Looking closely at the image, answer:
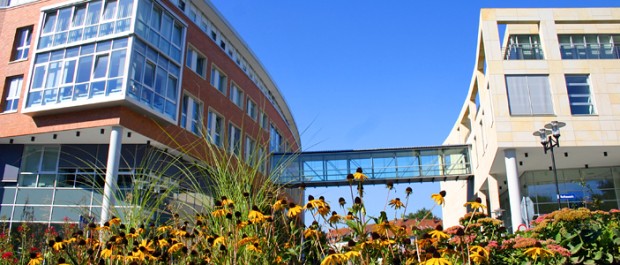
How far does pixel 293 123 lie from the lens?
4584 cm

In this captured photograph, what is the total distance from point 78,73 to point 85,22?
2083 millimetres

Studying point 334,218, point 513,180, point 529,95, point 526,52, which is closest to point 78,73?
point 334,218

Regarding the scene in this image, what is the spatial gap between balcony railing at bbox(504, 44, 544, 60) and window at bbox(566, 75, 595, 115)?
5.33ft

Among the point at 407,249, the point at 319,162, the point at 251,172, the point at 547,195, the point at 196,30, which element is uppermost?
the point at 196,30

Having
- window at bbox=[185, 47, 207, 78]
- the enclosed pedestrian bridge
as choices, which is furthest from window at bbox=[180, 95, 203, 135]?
the enclosed pedestrian bridge

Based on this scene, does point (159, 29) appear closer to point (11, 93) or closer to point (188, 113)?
point (188, 113)

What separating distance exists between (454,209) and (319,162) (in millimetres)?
13961

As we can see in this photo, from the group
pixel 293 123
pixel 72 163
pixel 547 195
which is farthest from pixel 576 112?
pixel 293 123

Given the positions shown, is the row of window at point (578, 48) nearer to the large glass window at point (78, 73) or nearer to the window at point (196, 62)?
the window at point (196, 62)

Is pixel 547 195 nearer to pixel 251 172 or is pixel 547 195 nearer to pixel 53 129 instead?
Result: pixel 53 129

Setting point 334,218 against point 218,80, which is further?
point 218,80

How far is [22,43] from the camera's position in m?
21.0

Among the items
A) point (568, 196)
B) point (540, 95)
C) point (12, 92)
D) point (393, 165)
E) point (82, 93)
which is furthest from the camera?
point (393, 165)

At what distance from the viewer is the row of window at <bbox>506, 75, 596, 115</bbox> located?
21.8 metres
